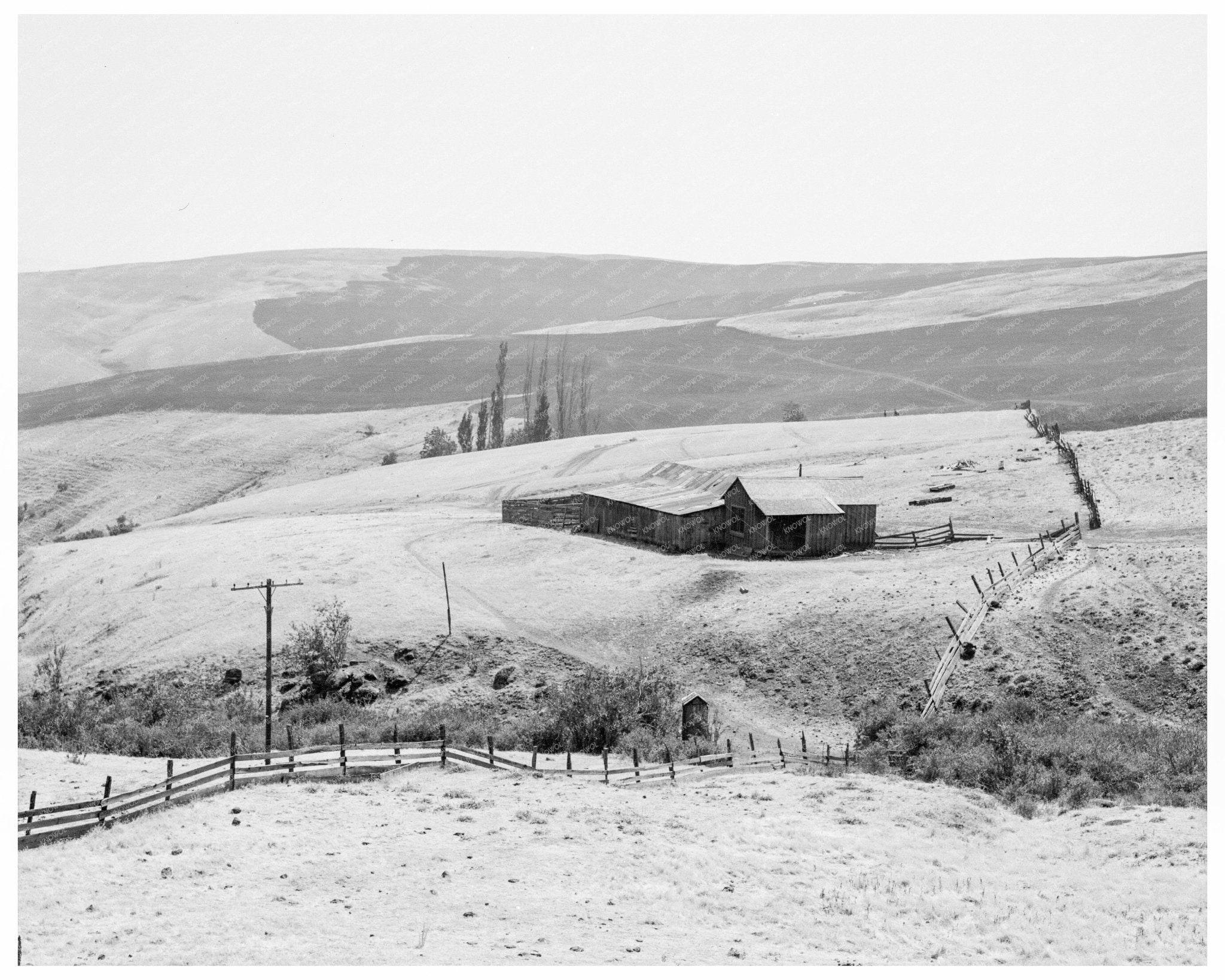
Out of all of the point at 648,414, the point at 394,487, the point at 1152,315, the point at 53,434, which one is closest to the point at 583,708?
the point at 394,487

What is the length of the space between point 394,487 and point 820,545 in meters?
33.2

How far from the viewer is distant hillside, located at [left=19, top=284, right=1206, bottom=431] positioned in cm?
11762

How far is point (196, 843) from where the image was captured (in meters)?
22.0

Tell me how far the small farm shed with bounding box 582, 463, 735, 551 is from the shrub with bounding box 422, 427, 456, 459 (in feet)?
121

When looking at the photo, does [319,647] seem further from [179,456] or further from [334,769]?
[179,456]

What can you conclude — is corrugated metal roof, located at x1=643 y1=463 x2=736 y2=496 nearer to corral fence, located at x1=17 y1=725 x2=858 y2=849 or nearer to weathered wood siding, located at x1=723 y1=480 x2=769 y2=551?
weathered wood siding, located at x1=723 y1=480 x2=769 y2=551

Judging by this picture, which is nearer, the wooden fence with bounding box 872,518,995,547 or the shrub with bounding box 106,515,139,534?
the wooden fence with bounding box 872,518,995,547

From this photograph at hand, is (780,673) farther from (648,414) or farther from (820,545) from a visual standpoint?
Answer: (648,414)

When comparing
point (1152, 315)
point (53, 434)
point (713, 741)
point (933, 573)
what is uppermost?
point (1152, 315)

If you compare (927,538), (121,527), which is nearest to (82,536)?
(121,527)

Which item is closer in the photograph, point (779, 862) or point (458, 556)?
point (779, 862)

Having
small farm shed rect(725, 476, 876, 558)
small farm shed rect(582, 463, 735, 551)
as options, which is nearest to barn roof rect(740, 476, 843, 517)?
small farm shed rect(725, 476, 876, 558)

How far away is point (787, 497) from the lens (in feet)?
170

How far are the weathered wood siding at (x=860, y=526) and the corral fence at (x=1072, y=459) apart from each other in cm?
866
